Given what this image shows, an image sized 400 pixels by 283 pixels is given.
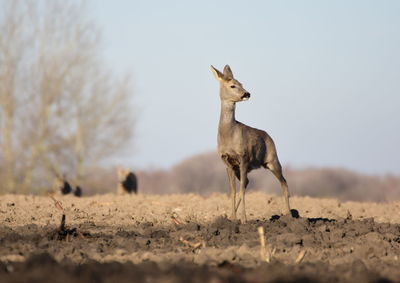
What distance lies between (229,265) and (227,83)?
476 centimetres

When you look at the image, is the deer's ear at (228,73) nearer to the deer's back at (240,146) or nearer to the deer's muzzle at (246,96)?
the deer's muzzle at (246,96)

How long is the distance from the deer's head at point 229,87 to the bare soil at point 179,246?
193 cm

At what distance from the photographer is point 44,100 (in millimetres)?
27781

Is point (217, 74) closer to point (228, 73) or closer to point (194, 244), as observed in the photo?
point (228, 73)

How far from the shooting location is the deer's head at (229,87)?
11.4m

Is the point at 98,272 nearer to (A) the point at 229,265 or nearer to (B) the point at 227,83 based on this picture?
(A) the point at 229,265

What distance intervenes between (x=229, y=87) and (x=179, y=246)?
3.20 metres

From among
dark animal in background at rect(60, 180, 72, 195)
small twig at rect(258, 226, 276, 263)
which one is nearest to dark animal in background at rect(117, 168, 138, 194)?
dark animal in background at rect(60, 180, 72, 195)

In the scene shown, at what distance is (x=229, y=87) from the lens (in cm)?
1151

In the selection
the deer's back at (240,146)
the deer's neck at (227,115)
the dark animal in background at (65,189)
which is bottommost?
the dark animal in background at (65,189)

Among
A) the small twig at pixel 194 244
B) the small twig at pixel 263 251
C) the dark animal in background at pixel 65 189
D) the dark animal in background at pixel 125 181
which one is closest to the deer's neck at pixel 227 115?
the small twig at pixel 194 244

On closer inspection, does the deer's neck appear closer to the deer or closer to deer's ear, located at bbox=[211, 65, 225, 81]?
the deer

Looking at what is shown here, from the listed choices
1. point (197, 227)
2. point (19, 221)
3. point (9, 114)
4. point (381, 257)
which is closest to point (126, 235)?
point (197, 227)

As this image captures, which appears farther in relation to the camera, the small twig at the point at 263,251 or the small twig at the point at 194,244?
the small twig at the point at 194,244
